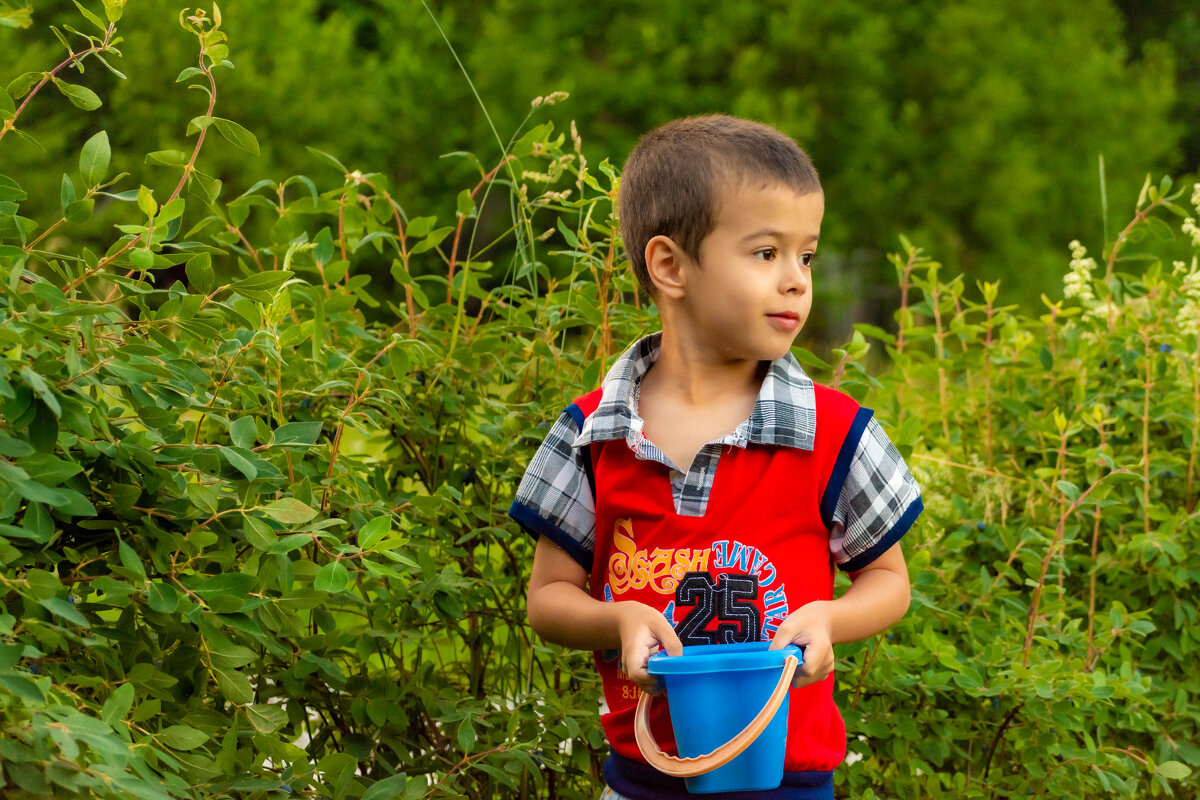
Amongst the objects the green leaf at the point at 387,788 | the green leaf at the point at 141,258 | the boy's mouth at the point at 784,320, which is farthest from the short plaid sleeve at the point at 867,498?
the green leaf at the point at 141,258

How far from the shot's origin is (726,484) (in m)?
1.59

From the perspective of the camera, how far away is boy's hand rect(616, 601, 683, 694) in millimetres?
1426

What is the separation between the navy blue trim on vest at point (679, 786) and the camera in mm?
1562

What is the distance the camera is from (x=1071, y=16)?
15812 millimetres

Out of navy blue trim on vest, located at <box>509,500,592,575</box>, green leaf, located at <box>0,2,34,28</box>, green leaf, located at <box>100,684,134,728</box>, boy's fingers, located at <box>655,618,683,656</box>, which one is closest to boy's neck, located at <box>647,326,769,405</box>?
navy blue trim on vest, located at <box>509,500,592,575</box>

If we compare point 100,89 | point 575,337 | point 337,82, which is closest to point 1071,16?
point 337,82

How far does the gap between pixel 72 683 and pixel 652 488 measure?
2.54 ft

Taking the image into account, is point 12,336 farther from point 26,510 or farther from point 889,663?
point 889,663

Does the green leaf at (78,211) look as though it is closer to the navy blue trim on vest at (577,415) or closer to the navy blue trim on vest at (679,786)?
the navy blue trim on vest at (577,415)

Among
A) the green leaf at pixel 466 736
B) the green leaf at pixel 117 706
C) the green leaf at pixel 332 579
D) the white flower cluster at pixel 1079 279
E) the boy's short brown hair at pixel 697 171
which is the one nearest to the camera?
the green leaf at pixel 117 706

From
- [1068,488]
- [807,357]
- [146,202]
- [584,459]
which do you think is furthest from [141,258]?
[1068,488]

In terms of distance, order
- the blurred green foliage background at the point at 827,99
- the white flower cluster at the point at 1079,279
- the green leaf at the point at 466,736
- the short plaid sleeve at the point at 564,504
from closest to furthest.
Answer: the short plaid sleeve at the point at 564,504
the green leaf at the point at 466,736
the white flower cluster at the point at 1079,279
the blurred green foliage background at the point at 827,99

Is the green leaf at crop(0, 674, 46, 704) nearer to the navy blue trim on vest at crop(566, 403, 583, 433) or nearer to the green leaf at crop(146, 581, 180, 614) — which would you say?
the green leaf at crop(146, 581, 180, 614)

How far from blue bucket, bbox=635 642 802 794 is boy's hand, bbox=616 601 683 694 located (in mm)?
16
